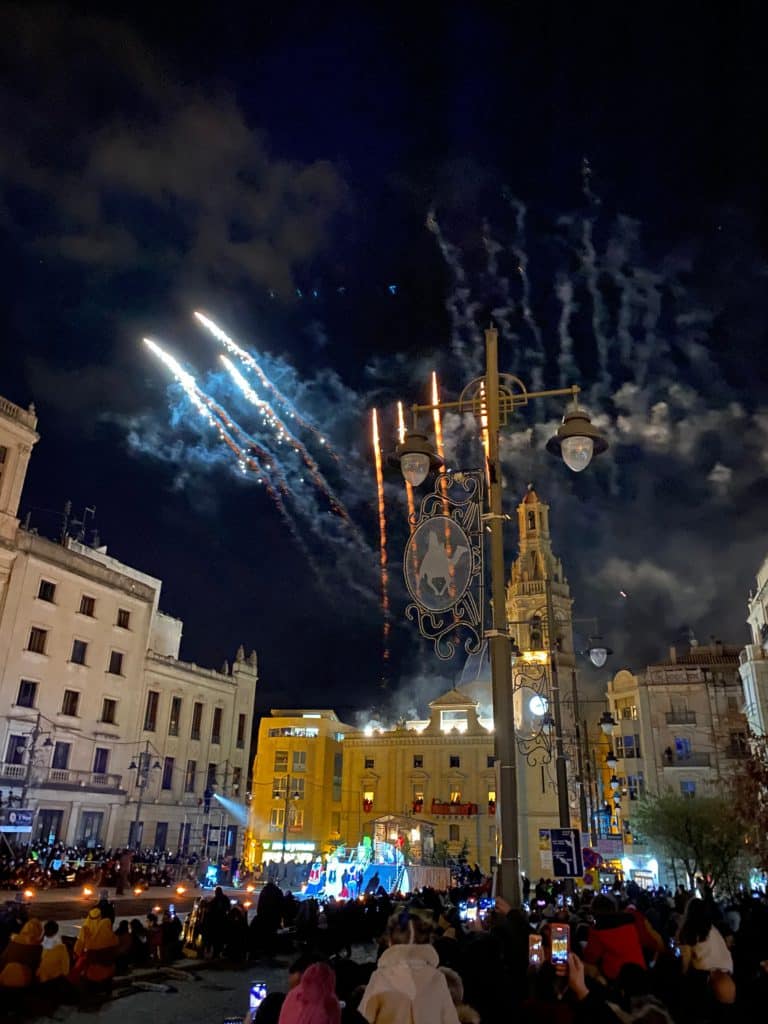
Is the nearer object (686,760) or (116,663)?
(116,663)

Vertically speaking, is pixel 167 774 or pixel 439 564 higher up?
pixel 439 564

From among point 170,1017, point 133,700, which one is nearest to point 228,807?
point 133,700

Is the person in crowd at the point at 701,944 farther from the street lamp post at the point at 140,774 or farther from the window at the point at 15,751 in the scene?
the street lamp post at the point at 140,774

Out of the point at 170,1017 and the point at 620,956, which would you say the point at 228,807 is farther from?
the point at 620,956

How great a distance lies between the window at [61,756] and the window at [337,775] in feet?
100

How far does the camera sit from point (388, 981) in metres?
4.45

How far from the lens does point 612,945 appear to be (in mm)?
6777

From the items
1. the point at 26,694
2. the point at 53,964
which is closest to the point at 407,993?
the point at 53,964

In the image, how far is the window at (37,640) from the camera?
126ft

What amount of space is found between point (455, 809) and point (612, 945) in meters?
53.2

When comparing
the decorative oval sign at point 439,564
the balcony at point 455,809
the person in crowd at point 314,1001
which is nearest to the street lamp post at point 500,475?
the decorative oval sign at point 439,564

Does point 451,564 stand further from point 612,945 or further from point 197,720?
point 197,720

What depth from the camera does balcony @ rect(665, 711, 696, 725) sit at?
50.6 meters

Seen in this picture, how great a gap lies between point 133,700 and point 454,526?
3970 centimetres
